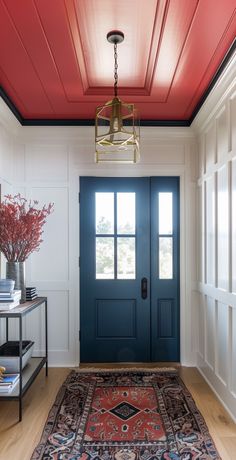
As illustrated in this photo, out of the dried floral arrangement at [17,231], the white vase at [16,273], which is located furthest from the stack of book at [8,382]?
the dried floral arrangement at [17,231]

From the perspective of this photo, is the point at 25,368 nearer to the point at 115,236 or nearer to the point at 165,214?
the point at 115,236

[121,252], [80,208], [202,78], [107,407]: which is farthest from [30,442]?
[202,78]

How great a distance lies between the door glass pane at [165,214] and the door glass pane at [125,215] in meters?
0.31

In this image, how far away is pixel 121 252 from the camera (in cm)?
376

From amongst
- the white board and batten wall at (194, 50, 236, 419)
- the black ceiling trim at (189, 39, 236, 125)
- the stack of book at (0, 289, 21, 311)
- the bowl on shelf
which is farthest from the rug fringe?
the black ceiling trim at (189, 39, 236, 125)

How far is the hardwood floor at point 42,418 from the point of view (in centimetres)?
223

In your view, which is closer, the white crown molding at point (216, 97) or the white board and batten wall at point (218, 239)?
the white crown molding at point (216, 97)

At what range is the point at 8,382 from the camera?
2557mm

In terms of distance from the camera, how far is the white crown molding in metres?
2.52

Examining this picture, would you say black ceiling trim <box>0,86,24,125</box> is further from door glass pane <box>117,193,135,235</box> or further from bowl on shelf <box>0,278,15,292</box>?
bowl on shelf <box>0,278,15,292</box>

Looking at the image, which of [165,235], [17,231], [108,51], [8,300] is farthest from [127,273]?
[108,51]

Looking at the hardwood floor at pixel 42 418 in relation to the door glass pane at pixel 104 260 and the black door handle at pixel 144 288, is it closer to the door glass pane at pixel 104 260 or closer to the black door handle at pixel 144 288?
the black door handle at pixel 144 288

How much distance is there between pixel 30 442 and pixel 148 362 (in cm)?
171

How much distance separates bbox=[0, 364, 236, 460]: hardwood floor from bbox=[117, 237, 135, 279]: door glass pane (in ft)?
3.77
